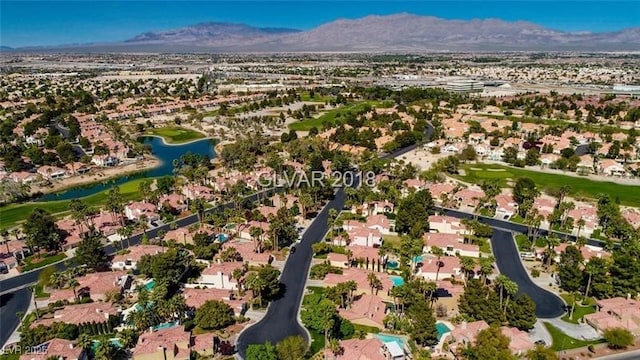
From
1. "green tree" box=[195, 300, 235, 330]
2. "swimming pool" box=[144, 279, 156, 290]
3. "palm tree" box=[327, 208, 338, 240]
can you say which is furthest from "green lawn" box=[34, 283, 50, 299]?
"palm tree" box=[327, 208, 338, 240]

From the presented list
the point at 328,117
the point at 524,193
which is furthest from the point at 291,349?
the point at 328,117

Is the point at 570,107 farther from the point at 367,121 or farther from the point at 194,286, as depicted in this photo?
the point at 194,286

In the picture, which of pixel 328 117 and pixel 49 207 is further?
pixel 328 117

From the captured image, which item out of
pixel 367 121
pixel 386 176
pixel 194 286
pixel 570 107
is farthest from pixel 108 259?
pixel 570 107

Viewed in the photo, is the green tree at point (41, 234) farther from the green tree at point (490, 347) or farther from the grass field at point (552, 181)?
the grass field at point (552, 181)

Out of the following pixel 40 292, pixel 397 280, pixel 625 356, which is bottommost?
pixel 40 292

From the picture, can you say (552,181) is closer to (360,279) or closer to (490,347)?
(360,279)

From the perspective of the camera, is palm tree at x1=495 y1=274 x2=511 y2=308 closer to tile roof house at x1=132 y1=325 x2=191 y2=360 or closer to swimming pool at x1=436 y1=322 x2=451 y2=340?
swimming pool at x1=436 y1=322 x2=451 y2=340
